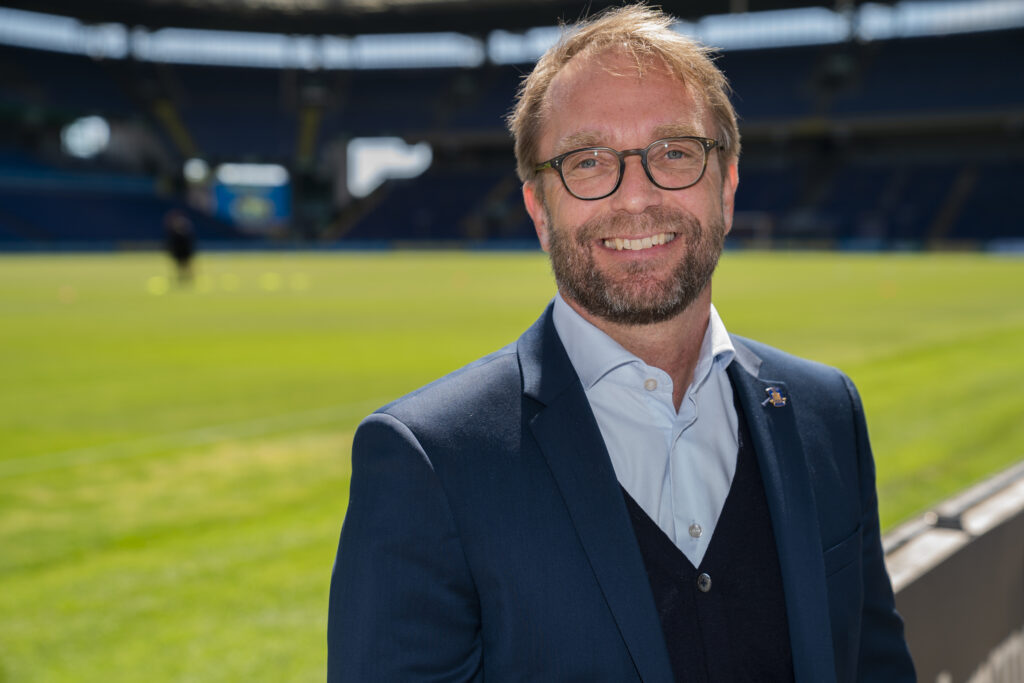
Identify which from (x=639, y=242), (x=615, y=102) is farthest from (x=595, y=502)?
(x=615, y=102)

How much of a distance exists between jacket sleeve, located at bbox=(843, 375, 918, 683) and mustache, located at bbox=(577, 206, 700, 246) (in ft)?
2.31

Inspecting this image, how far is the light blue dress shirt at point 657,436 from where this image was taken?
6.05 ft

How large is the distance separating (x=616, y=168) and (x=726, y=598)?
0.84 meters

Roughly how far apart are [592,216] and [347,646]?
36.5 inches

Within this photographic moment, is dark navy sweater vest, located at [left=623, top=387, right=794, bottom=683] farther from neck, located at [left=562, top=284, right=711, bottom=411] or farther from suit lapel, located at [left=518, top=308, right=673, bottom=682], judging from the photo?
neck, located at [left=562, top=284, right=711, bottom=411]

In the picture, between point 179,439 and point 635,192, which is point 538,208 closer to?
point 635,192

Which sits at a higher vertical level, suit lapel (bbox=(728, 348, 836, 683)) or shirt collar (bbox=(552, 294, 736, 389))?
shirt collar (bbox=(552, 294, 736, 389))

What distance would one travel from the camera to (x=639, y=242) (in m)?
1.97

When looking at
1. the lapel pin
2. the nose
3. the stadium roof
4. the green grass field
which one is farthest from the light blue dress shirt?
the stadium roof

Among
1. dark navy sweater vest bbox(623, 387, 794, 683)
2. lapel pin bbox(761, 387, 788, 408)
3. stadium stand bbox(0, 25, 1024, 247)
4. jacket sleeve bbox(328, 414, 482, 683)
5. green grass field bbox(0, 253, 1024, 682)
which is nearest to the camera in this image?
jacket sleeve bbox(328, 414, 482, 683)

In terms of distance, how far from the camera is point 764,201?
5331cm

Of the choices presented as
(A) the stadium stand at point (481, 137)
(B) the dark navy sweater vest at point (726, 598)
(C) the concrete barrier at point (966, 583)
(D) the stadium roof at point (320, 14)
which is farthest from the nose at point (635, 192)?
(D) the stadium roof at point (320, 14)

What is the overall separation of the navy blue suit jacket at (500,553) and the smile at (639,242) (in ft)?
0.90

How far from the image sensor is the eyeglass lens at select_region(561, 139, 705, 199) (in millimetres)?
1963
